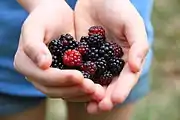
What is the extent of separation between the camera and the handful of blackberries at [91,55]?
100 centimetres

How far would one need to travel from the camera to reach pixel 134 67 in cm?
94

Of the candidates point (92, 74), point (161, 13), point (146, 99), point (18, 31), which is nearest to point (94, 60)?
point (92, 74)

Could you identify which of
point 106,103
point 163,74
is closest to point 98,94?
point 106,103

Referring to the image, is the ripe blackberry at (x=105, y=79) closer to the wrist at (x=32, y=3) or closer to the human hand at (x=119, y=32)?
the human hand at (x=119, y=32)

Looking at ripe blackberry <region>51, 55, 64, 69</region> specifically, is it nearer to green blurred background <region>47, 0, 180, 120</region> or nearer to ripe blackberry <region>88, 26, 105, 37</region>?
ripe blackberry <region>88, 26, 105, 37</region>

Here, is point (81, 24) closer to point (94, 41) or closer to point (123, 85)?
point (94, 41)

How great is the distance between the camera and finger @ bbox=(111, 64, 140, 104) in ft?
3.01

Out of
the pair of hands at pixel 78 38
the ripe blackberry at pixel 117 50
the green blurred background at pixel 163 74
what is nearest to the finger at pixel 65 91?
the pair of hands at pixel 78 38

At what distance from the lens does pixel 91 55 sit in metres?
1.03

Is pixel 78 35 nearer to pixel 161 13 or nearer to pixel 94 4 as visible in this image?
pixel 94 4

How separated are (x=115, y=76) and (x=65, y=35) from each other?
0.11 metres

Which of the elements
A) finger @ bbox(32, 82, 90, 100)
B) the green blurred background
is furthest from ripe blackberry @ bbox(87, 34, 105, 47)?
the green blurred background

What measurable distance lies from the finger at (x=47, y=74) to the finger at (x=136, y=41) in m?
0.09

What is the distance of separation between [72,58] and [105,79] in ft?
0.20
